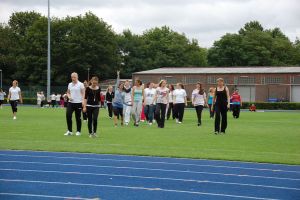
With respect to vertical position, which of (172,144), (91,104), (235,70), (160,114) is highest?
(235,70)

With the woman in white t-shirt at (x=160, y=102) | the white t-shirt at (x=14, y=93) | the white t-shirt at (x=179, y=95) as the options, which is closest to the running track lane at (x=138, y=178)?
the woman in white t-shirt at (x=160, y=102)

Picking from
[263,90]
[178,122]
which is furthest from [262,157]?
[263,90]

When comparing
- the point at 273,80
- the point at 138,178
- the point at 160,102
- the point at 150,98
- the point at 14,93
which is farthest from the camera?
the point at 273,80

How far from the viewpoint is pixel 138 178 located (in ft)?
29.5

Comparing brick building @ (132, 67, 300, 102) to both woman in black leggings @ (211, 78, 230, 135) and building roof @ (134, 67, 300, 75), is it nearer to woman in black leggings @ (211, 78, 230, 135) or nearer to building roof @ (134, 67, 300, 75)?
building roof @ (134, 67, 300, 75)

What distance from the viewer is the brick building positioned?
239 ft

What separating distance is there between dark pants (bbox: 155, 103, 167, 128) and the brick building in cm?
5338

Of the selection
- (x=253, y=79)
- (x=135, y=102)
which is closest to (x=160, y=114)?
(x=135, y=102)

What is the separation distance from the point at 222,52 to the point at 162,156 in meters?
93.9

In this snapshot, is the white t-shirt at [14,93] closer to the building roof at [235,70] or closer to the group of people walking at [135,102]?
the group of people walking at [135,102]

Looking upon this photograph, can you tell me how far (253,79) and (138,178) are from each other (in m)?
68.1

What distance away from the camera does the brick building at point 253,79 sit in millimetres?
72875

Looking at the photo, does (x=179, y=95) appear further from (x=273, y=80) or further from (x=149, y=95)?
(x=273, y=80)

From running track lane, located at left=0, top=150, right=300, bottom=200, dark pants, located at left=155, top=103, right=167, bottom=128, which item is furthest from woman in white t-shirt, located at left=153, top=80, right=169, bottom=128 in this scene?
running track lane, located at left=0, top=150, right=300, bottom=200
